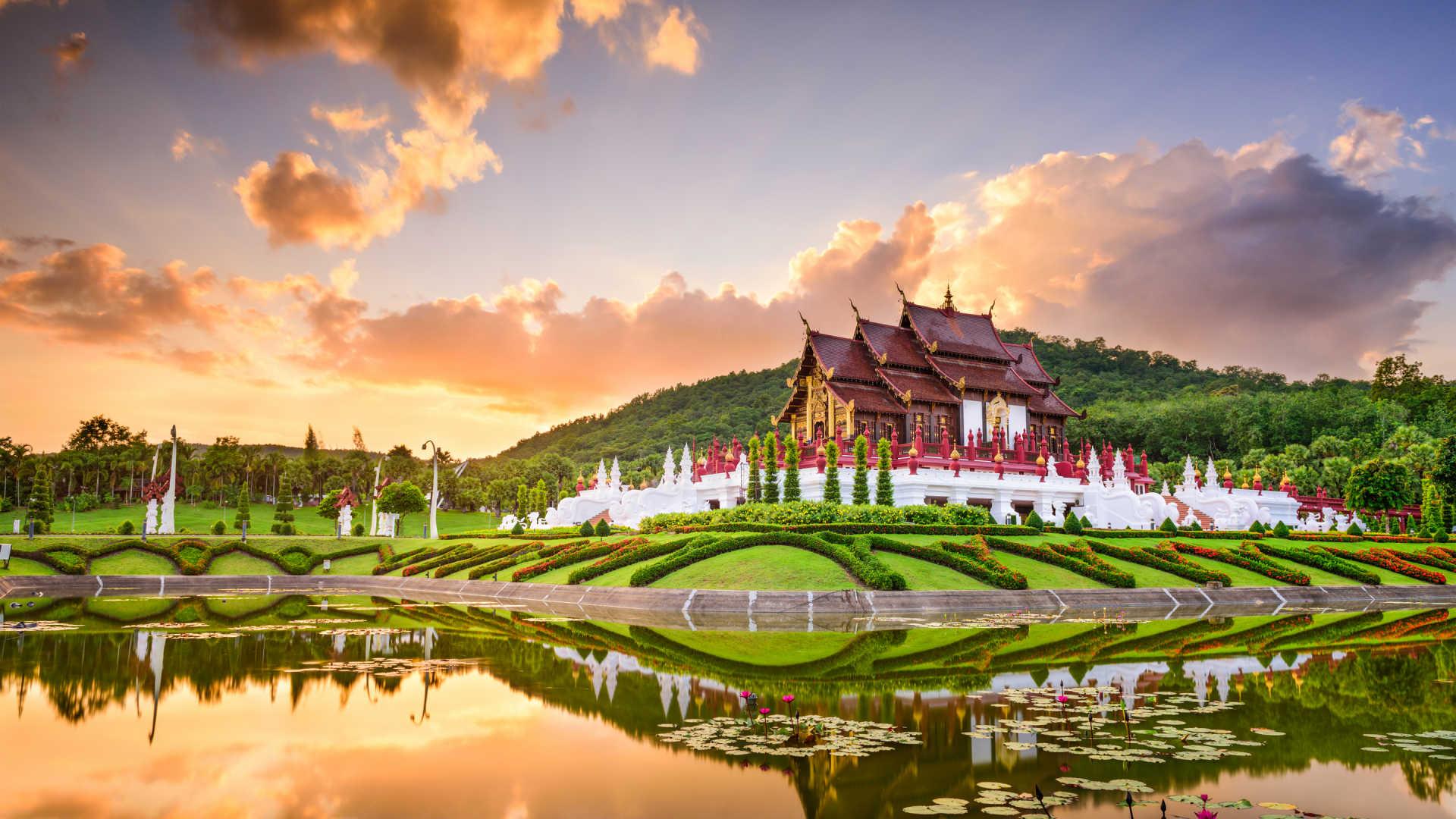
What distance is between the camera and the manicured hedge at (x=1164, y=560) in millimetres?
28203

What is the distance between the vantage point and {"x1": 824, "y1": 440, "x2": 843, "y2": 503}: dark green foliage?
34.9 m

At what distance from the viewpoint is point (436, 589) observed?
3316cm

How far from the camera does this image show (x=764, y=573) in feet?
83.7

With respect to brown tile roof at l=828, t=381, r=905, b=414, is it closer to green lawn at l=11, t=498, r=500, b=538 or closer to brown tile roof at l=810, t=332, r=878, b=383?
brown tile roof at l=810, t=332, r=878, b=383

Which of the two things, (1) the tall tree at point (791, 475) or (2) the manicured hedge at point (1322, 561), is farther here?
(1) the tall tree at point (791, 475)

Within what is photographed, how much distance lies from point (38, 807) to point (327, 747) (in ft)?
8.09

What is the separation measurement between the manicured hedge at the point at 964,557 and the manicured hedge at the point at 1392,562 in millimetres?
14415

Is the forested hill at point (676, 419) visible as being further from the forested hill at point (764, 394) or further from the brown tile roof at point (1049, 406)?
the brown tile roof at point (1049, 406)

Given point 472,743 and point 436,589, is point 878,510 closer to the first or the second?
point 436,589

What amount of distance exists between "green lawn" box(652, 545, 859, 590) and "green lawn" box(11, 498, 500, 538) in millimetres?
36143

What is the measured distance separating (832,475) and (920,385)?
38.0 ft

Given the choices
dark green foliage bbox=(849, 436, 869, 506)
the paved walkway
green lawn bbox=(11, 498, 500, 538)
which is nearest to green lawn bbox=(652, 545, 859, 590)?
the paved walkway

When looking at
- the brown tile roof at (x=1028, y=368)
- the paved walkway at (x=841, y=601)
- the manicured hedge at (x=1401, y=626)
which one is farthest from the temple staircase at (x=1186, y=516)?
the manicured hedge at (x=1401, y=626)

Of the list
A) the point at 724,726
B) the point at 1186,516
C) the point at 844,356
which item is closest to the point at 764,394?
the point at 844,356
